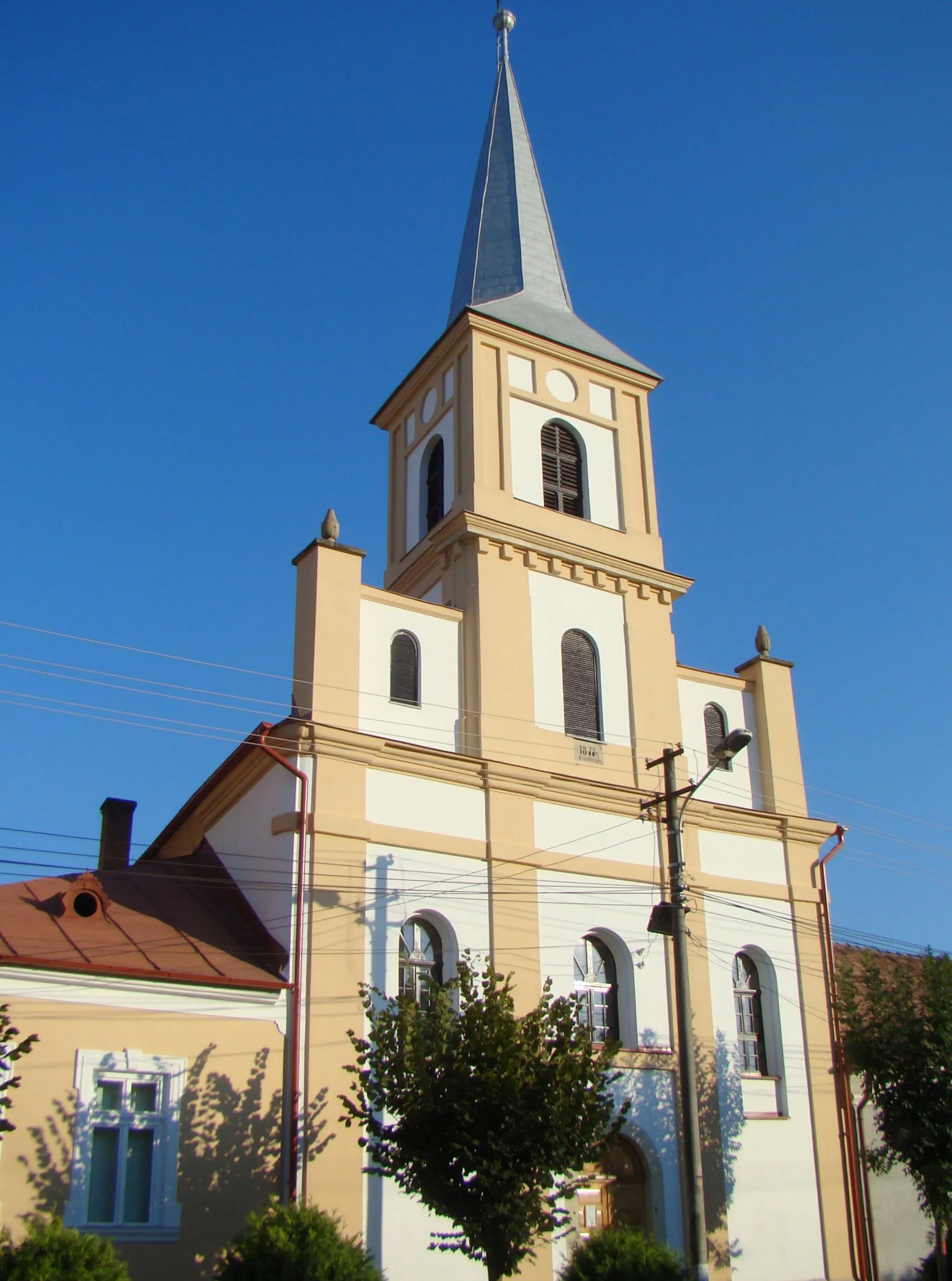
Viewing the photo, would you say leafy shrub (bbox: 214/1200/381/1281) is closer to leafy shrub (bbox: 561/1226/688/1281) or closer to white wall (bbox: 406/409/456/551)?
leafy shrub (bbox: 561/1226/688/1281)

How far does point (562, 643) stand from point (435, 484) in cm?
504

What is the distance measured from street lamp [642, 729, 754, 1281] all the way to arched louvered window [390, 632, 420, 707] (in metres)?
5.89

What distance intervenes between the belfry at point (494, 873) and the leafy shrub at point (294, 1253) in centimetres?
190

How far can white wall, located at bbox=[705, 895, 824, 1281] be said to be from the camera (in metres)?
22.0

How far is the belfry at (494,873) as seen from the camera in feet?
60.4

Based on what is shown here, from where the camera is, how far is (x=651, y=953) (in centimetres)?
2289

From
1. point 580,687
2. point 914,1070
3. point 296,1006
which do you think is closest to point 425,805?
point 296,1006

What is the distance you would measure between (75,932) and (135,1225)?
4068 mm

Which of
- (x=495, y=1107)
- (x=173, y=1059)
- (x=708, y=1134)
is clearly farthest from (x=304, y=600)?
(x=708, y=1134)

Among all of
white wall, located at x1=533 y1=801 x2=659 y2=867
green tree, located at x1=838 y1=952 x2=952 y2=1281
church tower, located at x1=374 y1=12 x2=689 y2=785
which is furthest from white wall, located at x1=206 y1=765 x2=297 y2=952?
green tree, located at x1=838 y1=952 x2=952 y2=1281

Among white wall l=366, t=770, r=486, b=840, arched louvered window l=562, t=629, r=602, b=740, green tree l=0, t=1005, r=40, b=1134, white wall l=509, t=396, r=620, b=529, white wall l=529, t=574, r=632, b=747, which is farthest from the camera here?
white wall l=509, t=396, r=620, b=529

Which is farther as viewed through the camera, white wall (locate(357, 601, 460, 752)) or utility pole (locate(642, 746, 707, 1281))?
white wall (locate(357, 601, 460, 752))

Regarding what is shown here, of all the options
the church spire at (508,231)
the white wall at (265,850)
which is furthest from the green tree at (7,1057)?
the church spire at (508,231)

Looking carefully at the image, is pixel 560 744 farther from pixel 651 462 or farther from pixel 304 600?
pixel 651 462
